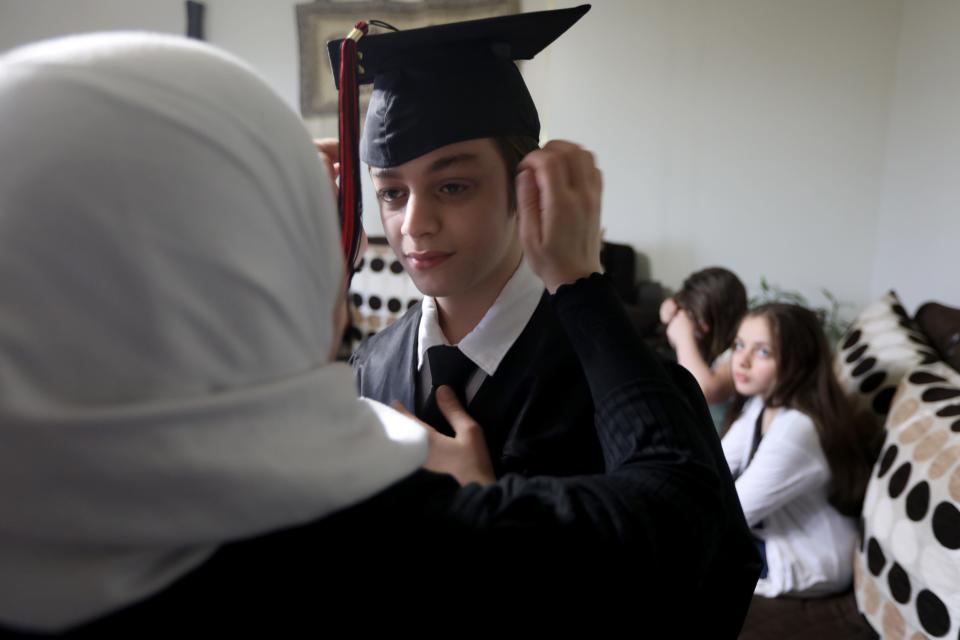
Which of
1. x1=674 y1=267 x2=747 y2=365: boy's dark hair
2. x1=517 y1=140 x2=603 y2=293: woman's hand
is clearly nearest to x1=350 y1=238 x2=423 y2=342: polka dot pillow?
x1=674 y1=267 x2=747 y2=365: boy's dark hair

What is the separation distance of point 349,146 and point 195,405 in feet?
1.72

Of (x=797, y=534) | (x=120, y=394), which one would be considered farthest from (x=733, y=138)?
(x=120, y=394)

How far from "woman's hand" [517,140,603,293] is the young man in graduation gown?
21 centimetres

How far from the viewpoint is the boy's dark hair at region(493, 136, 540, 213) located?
866 mm

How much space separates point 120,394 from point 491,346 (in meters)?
0.55

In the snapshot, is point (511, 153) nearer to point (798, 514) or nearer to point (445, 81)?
point (445, 81)

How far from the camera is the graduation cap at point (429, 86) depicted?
2.63ft

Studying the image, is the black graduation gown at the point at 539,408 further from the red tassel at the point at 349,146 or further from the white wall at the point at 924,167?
the white wall at the point at 924,167

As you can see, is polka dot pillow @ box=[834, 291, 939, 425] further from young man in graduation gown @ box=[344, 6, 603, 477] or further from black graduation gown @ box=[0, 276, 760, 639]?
black graduation gown @ box=[0, 276, 760, 639]

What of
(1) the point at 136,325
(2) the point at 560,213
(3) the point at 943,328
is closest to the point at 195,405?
(1) the point at 136,325

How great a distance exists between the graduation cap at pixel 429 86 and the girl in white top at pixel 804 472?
45.5 inches

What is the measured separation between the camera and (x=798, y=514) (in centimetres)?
168

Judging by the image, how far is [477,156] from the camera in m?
0.84

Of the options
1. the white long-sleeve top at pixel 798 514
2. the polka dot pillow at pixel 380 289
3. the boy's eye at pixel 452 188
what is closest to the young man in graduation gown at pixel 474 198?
the boy's eye at pixel 452 188
